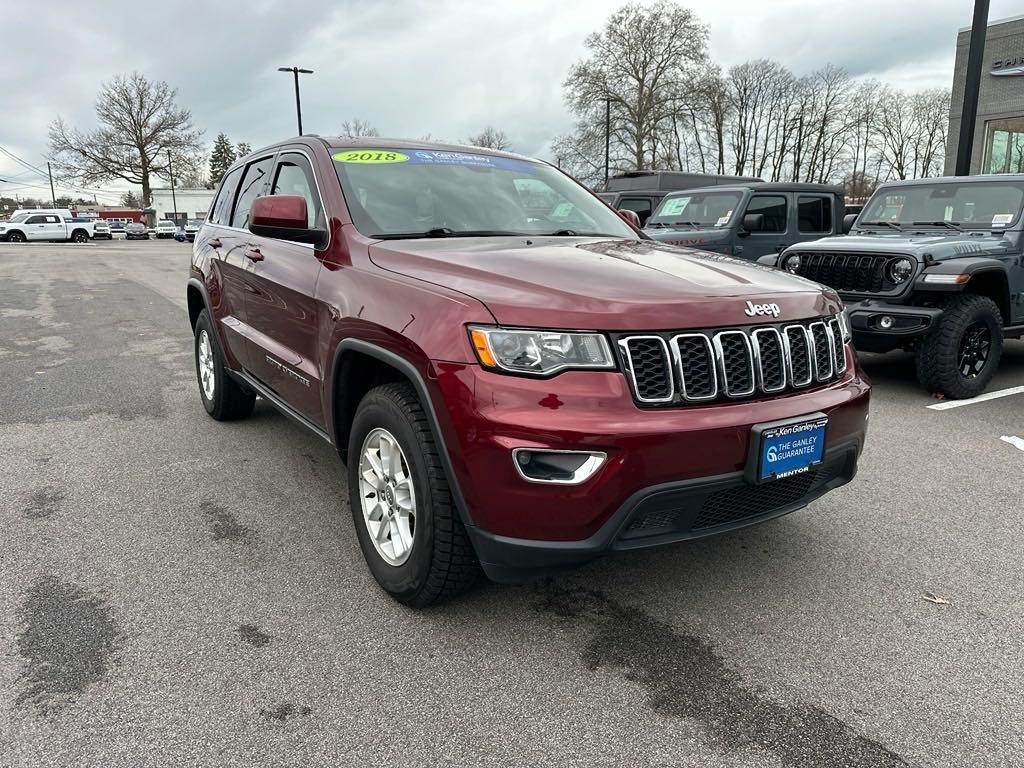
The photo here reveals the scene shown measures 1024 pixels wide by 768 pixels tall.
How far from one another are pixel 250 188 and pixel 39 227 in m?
49.3

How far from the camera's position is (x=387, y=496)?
2771mm

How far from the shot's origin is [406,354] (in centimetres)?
247

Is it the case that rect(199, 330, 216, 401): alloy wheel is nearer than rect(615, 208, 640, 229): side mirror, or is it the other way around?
rect(615, 208, 640, 229): side mirror

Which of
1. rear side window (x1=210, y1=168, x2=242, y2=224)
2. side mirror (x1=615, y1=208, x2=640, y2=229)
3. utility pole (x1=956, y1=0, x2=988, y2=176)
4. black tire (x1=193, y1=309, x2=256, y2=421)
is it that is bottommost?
black tire (x1=193, y1=309, x2=256, y2=421)

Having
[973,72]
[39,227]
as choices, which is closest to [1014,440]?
[973,72]

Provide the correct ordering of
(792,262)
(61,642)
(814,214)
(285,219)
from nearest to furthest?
1. (61,642)
2. (285,219)
3. (792,262)
4. (814,214)

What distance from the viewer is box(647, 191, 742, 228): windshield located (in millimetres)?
10508

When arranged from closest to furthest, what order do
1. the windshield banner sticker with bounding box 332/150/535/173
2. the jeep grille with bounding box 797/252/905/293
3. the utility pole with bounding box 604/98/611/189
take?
the windshield banner sticker with bounding box 332/150/535/173
the jeep grille with bounding box 797/252/905/293
the utility pole with bounding box 604/98/611/189

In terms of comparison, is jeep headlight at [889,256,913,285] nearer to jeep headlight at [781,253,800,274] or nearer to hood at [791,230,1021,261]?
hood at [791,230,1021,261]

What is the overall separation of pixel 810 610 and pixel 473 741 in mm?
1408

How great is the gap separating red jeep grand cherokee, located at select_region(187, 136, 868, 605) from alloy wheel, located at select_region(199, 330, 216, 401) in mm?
1972

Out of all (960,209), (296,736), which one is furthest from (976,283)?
(296,736)

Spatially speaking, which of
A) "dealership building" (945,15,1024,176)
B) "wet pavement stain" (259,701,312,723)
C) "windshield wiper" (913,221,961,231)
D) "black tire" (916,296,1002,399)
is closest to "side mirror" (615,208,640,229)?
"wet pavement stain" (259,701,312,723)

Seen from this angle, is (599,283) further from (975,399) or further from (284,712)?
(975,399)
